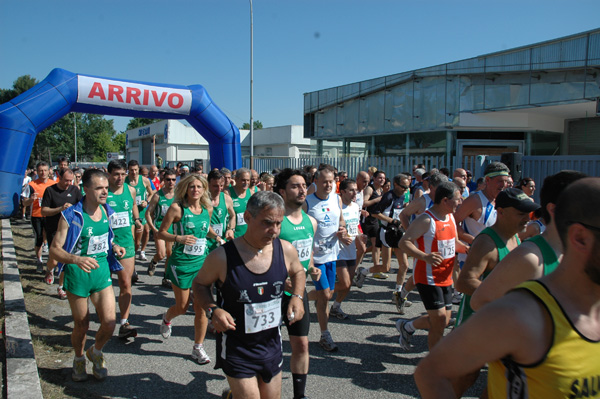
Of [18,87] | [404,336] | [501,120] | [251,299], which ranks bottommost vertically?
[404,336]

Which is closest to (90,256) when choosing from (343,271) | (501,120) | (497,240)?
(343,271)

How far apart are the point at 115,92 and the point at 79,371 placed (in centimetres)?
841

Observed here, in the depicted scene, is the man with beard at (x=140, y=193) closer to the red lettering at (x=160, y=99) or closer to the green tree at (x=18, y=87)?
the red lettering at (x=160, y=99)

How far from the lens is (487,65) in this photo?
19406mm

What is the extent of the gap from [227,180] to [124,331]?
355cm

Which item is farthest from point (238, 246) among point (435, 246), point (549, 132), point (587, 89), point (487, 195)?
point (549, 132)

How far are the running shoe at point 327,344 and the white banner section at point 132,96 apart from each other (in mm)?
8560

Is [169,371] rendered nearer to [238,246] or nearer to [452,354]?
[238,246]

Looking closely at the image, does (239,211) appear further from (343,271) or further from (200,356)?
(200,356)

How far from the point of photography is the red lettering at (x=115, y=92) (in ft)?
36.1

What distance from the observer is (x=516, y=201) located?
3.10 meters

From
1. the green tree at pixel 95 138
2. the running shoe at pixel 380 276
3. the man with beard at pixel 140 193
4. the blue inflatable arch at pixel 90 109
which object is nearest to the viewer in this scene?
the running shoe at pixel 380 276

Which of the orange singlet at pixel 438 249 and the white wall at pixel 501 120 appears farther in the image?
the white wall at pixel 501 120

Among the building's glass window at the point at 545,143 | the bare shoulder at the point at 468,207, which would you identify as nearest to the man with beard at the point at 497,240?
the bare shoulder at the point at 468,207
